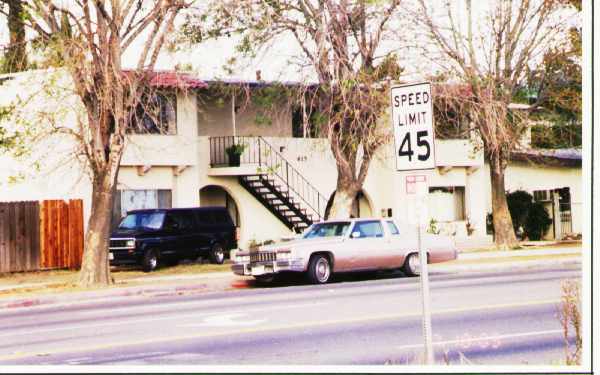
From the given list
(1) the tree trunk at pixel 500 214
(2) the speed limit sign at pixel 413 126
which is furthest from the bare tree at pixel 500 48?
(2) the speed limit sign at pixel 413 126

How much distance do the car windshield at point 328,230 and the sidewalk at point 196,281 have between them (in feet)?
7.63

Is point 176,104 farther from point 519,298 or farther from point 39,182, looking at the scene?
point 519,298

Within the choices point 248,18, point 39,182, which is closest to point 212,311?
point 248,18

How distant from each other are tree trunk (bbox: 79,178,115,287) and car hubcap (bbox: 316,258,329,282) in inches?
197

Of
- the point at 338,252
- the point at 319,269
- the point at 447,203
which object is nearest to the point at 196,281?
the point at 319,269

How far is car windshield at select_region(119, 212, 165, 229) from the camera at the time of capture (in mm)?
30906

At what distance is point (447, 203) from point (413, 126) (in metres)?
33.1

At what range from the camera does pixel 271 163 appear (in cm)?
3781

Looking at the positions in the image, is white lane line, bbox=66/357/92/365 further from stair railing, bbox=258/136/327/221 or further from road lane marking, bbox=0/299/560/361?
stair railing, bbox=258/136/327/221

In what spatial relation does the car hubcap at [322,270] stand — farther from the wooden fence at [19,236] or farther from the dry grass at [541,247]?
the dry grass at [541,247]

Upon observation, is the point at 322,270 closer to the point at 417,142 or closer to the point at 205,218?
the point at 205,218

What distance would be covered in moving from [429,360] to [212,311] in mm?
8665

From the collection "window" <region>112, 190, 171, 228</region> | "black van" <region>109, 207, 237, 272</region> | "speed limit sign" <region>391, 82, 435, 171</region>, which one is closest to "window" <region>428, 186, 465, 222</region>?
"black van" <region>109, 207, 237, 272</region>

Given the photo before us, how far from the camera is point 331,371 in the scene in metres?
11.2
